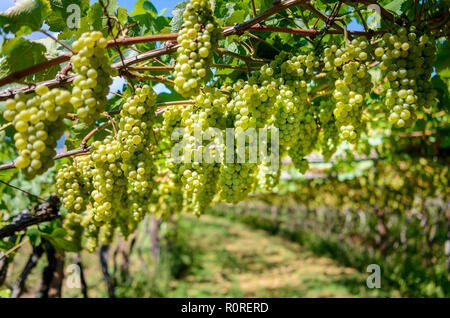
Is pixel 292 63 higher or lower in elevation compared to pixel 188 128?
higher

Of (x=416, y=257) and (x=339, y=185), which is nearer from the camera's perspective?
(x=416, y=257)

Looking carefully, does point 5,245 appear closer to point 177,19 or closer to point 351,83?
point 177,19

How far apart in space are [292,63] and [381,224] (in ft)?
28.8

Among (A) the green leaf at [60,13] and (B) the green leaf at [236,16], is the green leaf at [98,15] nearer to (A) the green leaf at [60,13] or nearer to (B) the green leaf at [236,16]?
(A) the green leaf at [60,13]

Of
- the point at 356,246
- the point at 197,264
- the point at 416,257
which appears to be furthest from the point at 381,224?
the point at 197,264

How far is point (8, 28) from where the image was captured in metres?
1.12

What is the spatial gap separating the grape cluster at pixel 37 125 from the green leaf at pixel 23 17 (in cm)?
36

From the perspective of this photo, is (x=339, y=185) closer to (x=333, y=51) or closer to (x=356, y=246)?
(x=356, y=246)

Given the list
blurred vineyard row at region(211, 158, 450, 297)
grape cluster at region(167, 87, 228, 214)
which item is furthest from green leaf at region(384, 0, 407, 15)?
blurred vineyard row at region(211, 158, 450, 297)

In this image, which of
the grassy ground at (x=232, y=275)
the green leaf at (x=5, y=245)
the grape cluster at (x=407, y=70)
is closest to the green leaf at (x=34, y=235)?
the green leaf at (x=5, y=245)

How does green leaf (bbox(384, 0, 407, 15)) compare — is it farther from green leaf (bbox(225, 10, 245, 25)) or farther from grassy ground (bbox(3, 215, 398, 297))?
grassy ground (bbox(3, 215, 398, 297))

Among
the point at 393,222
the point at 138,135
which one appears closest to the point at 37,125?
the point at 138,135

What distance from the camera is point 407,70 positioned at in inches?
Result: 43.1

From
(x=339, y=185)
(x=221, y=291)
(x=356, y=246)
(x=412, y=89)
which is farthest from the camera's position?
(x=356, y=246)
